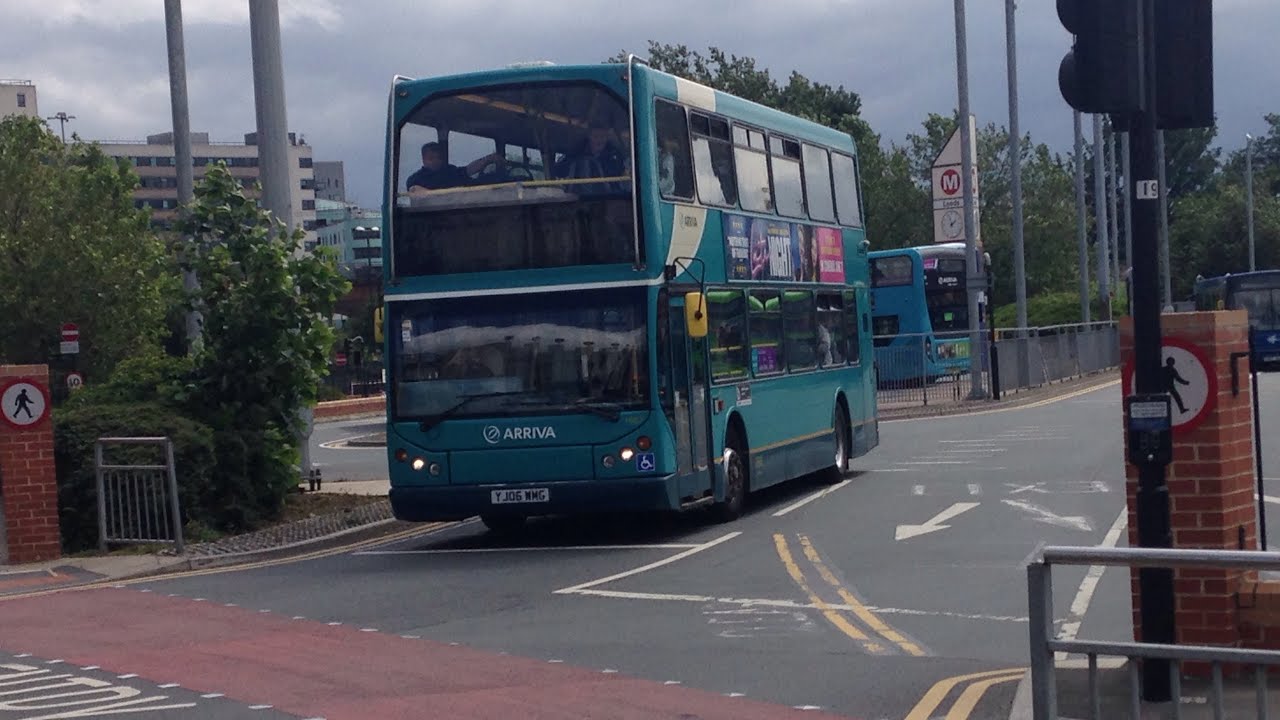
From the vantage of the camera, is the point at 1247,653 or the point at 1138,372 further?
the point at 1138,372

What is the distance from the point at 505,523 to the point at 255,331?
3.43 m

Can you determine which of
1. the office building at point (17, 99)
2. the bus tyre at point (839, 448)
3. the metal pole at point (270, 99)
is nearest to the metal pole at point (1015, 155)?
the bus tyre at point (839, 448)

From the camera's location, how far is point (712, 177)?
714 inches

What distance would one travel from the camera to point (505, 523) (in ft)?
62.7

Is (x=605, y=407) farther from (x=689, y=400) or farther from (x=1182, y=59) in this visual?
(x=1182, y=59)

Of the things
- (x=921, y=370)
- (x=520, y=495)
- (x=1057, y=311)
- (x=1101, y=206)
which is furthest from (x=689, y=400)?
(x=1057, y=311)

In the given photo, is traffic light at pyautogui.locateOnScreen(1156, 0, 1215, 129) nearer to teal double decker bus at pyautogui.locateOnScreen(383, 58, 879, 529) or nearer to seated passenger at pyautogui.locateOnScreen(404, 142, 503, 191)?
teal double decker bus at pyautogui.locateOnScreen(383, 58, 879, 529)

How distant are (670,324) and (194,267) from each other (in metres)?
6.04

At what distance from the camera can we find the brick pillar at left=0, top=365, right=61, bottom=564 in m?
16.9

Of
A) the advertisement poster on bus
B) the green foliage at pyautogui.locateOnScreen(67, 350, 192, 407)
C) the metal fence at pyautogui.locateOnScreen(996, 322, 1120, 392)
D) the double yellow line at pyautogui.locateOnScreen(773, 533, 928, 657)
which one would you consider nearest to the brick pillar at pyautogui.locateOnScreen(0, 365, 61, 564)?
the green foliage at pyautogui.locateOnScreen(67, 350, 192, 407)

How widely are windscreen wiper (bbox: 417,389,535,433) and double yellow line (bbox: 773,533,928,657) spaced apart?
296 cm

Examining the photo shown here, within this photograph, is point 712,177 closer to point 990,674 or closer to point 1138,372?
point 990,674

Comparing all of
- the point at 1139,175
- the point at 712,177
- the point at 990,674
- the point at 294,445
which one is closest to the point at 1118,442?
the point at 712,177

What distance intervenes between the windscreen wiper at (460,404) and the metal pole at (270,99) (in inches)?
192
